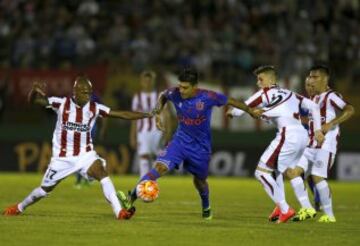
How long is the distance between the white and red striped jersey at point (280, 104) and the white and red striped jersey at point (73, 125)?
1871 millimetres

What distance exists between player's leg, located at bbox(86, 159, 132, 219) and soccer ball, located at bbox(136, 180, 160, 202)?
376 mm

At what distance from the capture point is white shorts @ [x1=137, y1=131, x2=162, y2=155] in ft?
67.7

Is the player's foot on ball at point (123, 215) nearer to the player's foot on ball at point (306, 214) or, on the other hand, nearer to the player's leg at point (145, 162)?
Result: the player's foot on ball at point (306, 214)

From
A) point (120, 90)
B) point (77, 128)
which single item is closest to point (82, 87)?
point (77, 128)

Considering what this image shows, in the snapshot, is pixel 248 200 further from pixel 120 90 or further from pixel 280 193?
pixel 120 90

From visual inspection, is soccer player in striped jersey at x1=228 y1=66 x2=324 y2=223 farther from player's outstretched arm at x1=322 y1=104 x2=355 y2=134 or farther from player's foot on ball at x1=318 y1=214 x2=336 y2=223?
player's foot on ball at x1=318 y1=214 x2=336 y2=223

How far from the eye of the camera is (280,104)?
509 inches

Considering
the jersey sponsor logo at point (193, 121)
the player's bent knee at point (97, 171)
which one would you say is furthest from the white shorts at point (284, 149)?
the player's bent knee at point (97, 171)

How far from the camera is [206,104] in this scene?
41.3ft

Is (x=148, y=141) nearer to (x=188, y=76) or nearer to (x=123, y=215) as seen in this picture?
(x=188, y=76)

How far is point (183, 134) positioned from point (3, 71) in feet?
41.9

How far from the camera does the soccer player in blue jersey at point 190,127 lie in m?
12.5

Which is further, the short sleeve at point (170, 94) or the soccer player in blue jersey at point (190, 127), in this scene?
the short sleeve at point (170, 94)

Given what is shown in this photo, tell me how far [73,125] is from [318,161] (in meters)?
3.37
